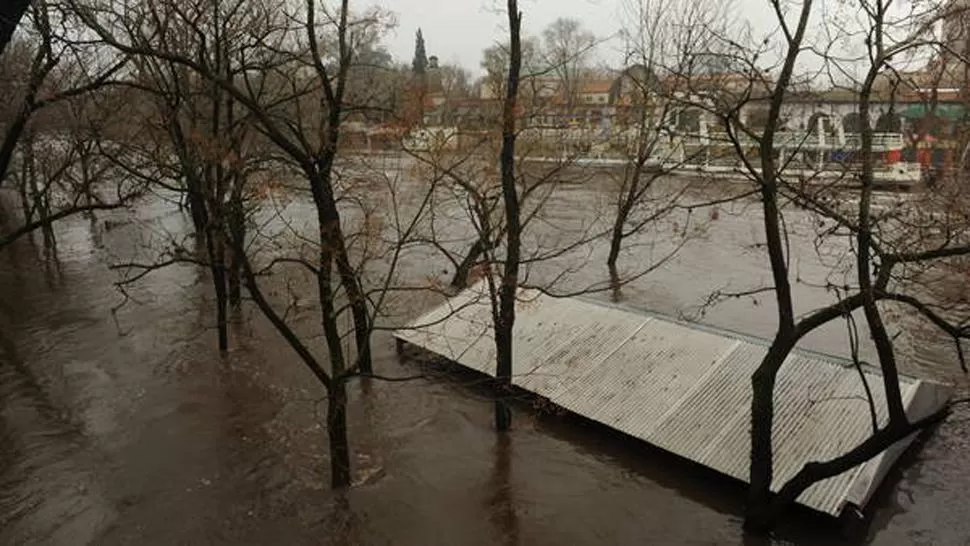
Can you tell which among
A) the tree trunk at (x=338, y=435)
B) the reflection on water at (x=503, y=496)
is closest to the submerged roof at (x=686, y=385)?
the reflection on water at (x=503, y=496)

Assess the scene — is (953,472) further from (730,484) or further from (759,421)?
(759,421)

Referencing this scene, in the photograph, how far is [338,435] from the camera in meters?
9.47

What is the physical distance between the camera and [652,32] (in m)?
20.8

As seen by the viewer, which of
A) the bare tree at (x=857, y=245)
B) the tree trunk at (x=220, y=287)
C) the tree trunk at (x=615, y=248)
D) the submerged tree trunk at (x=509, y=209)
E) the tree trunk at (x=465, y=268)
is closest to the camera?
the bare tree at (x=857, y=245)

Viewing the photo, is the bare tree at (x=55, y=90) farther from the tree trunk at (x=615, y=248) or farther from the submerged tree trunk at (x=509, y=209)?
the tree trunk at (x=615, y=248)

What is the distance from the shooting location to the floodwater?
9.09m

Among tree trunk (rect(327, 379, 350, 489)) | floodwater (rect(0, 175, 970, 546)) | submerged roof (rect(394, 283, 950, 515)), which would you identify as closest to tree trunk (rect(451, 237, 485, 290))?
floodwater (rect(0, 175, 970, 546))

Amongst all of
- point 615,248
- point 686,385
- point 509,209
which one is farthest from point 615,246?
point 509,209

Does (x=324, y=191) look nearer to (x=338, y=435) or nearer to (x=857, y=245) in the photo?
(x=338, y=435)

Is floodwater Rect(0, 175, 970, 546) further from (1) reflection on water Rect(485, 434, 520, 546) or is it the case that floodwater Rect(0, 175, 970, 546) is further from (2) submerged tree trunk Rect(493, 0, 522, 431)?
(2) submerged tree trunk Rect(493, 0, 522, 431)

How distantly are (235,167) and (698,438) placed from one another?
342 inches

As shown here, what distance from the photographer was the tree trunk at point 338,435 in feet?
29.2

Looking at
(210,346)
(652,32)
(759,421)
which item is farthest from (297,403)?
(652,32)

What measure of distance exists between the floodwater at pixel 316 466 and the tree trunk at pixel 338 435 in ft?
0.97
